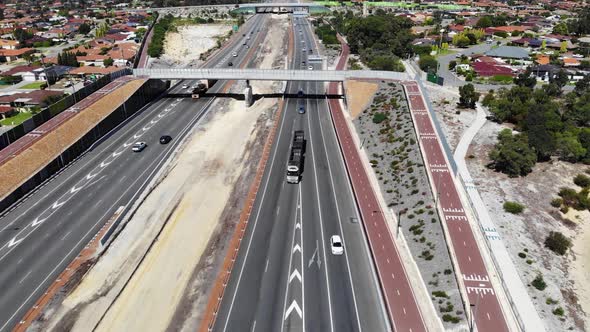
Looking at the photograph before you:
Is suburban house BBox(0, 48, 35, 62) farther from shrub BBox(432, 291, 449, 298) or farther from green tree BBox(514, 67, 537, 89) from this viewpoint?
shrub BBox(432, 291, 449, 298)

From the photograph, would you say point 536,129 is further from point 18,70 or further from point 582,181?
point 18,70

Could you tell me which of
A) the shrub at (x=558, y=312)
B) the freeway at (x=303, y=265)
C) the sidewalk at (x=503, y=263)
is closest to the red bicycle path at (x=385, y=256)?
the freeway at (x=303, y=265)

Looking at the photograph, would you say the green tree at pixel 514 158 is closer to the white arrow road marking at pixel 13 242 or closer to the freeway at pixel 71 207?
the freeway at pixel 71 207

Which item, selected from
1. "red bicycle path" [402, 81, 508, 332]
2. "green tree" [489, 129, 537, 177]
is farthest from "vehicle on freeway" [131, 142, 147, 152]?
"green tree" [489, 129, 537, 177]

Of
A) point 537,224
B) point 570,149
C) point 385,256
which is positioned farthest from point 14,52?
point 570,149

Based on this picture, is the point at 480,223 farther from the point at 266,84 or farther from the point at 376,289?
the point at 266,84
